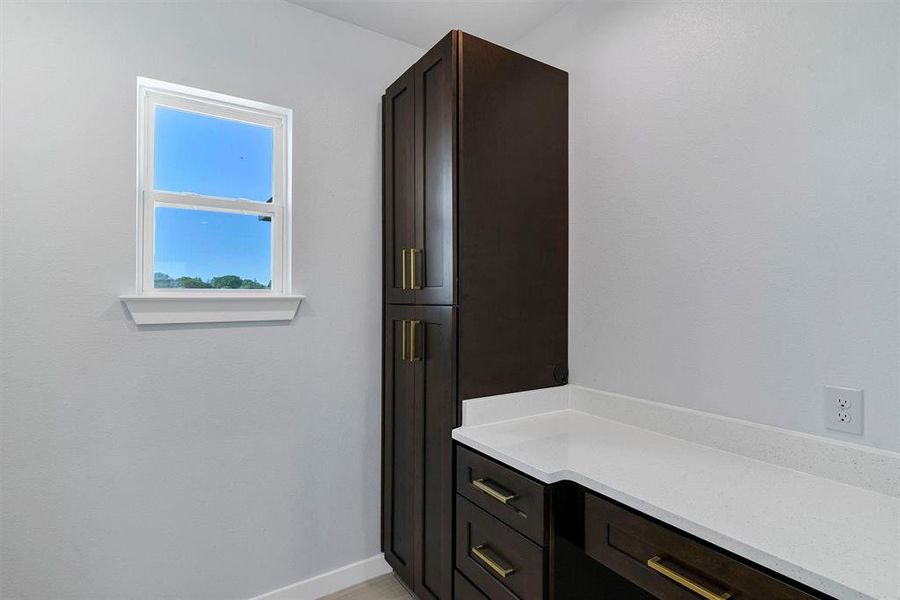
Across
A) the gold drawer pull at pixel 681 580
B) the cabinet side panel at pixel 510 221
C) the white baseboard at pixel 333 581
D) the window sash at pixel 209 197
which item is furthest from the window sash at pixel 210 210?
the gold drawer pull at pixel 681 580

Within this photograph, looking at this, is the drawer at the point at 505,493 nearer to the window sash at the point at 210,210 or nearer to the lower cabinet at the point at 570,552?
the lower cabinet at the point at 570,552

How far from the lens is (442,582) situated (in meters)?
1.78

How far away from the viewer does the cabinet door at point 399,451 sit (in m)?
2.03

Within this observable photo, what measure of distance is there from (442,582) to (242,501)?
910 mm

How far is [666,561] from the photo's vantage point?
107 centimetres

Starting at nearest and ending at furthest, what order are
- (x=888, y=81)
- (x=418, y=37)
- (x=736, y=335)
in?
(x=888, y=81), (x=736, y=335), (x=418, y=37)

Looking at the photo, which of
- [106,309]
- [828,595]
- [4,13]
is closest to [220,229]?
[106,309]

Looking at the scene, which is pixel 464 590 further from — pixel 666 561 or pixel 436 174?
pixel 436 174

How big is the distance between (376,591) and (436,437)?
939 millimetres

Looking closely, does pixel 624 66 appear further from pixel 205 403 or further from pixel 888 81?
pixel 205 403

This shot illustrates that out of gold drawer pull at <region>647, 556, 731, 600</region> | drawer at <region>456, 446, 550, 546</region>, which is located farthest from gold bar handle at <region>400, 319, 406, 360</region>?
gold drawer pull at <region>647, 556, 731, 600</region>

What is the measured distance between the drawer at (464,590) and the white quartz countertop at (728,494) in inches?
19.4

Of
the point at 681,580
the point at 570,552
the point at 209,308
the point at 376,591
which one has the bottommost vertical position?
the point at 376,591

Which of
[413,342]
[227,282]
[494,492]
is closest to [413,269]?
[413,342]
